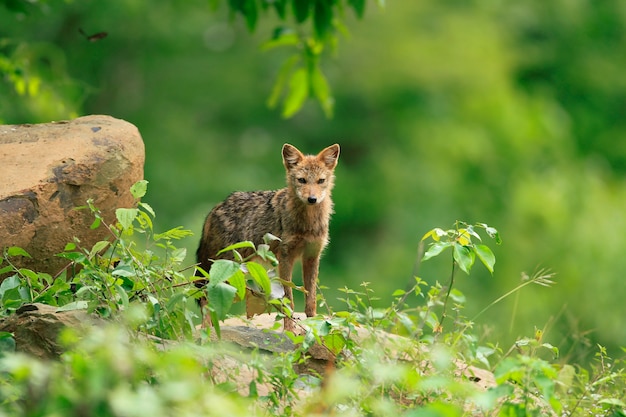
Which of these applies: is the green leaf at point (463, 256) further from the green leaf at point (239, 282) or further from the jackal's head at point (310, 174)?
the jackal's head at point (310, 174)

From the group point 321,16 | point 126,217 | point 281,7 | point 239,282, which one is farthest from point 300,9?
point 239,282

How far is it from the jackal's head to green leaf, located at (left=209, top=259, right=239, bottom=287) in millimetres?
2476

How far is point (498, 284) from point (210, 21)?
408 inches

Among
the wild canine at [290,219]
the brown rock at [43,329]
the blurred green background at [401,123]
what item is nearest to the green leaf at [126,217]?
the brown rock at [43,329]

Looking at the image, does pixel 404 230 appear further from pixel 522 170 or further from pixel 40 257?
pixel 40 257

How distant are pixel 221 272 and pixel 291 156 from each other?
3.04 meters

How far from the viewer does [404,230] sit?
2628 centimetres

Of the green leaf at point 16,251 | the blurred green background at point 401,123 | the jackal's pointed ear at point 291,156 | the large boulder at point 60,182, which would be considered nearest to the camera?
the green leaf at point 16,251

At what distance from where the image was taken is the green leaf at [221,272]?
4867mm

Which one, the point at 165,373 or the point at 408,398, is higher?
the point at 165,373

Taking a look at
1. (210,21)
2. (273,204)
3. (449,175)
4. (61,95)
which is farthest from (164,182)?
(273,204)

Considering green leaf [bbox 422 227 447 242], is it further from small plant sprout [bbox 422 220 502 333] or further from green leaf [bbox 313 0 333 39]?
green leaf [bbox 313 0 333 39]

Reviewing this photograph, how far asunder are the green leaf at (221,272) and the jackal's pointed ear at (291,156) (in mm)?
2915

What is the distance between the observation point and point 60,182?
6.32 metres
